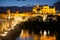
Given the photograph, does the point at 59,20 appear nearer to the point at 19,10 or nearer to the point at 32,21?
the point at 32,21

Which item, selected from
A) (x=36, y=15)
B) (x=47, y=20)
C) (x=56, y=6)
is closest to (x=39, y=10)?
(x=36, y=15)

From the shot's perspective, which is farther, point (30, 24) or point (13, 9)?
point (30, 24)

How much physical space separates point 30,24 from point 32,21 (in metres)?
0.14

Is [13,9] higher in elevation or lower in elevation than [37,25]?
higher

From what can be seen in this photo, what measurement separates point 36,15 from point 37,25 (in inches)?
13.0

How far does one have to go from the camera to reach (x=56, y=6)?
16.5 ft

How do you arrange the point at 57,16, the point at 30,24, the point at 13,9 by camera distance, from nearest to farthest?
the point at 13,9
the point at 57,16
the point at 30,24

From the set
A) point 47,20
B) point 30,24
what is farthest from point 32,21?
point 47,20

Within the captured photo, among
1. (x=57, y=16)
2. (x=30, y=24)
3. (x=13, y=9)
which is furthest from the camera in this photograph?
(x=30, y=24)

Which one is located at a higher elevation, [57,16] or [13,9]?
[13,9]

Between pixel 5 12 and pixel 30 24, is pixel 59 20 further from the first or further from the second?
pixel 5 12

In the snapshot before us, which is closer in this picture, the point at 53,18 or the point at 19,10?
the point at 19,10

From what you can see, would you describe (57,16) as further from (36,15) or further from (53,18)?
(36,15)

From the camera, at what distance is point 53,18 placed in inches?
232
